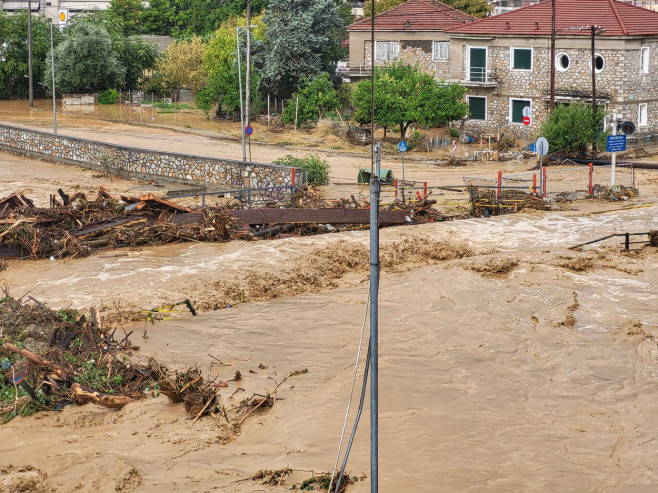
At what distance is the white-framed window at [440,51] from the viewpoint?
51.2m

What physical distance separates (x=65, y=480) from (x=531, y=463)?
5.44 meters

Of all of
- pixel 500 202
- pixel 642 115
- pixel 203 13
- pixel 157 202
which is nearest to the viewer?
pixel 157 202

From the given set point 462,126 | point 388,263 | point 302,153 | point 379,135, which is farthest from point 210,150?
point 388,263

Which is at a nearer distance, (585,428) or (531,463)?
(531,463)

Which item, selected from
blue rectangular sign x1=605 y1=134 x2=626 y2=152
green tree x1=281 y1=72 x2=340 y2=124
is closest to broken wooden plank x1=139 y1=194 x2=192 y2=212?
blue rectangular sign x1=605 y1=134 x2=626 y2=152

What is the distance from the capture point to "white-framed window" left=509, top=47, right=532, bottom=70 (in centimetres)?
4600

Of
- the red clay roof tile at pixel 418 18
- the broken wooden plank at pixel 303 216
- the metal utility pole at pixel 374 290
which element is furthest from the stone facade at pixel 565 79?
the metal utility pole at pixel 374 290

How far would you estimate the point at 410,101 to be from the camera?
142 ft

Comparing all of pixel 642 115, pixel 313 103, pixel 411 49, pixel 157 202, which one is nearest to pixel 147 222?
pixel 157 202

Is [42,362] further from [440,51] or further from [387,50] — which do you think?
[387,50]

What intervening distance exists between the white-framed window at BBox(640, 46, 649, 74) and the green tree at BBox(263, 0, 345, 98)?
64.9ft

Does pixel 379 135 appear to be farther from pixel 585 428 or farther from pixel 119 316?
pixel 585 428

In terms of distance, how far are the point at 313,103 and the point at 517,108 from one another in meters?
11.5

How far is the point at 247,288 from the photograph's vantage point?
64.1 feet
